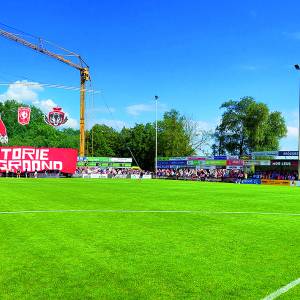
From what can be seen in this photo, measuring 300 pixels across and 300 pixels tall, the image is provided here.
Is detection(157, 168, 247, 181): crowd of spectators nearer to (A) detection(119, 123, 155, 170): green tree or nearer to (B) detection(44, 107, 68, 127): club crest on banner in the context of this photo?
(B) detection(44, 107, 68, 127): club crest on banner

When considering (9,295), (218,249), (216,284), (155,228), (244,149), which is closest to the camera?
(9,295)

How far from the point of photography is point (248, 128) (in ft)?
371

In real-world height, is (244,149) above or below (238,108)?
below

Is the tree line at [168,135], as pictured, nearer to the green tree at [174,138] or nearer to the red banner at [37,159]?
the green tree at [174,138]

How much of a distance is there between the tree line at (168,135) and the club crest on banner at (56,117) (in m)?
42.3

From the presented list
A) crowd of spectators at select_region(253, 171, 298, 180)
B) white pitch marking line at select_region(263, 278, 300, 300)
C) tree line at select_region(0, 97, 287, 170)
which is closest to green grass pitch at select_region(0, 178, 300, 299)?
white pitch marking line at select_region(263, 278, 300, 300)

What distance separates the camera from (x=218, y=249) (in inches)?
388

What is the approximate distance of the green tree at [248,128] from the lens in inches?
4360

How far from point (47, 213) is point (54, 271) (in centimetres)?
909

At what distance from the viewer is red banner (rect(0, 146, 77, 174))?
7112 cm

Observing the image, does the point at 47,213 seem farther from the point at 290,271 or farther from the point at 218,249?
the point at 290,271

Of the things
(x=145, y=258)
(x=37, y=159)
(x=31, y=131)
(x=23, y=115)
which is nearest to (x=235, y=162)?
(x=37, y=159)

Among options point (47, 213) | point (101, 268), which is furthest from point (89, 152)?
point (101, 268)

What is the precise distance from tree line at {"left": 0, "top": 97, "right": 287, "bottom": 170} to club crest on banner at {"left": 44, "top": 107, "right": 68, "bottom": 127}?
42.3 m
